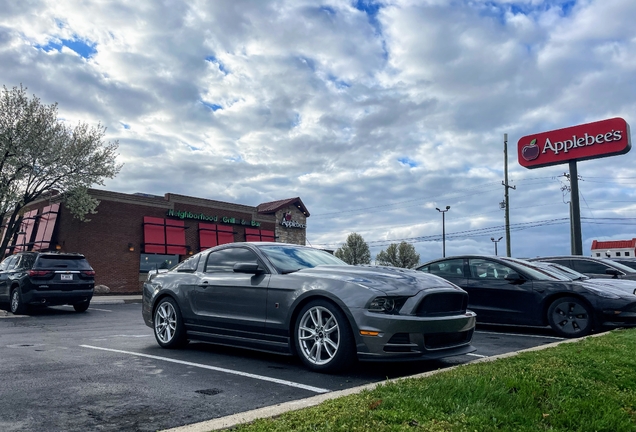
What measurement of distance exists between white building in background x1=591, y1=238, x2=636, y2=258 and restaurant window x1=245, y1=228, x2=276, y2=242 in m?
53.8

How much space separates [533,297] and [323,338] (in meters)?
5.16

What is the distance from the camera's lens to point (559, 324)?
8758 mm

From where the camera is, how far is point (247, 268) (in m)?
6.09

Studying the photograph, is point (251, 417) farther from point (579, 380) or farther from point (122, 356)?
point (122, 356)

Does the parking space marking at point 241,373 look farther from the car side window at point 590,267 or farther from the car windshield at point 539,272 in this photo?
the car side window at point 590,267

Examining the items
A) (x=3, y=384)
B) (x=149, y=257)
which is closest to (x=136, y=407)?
(x=3, y=384)

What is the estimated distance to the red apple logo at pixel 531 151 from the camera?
95.0 feet

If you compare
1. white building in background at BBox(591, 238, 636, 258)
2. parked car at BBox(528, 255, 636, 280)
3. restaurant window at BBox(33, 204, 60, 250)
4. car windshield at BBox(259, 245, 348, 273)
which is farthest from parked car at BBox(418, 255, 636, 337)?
white building in background at BBox(591, 238, 636, 258)

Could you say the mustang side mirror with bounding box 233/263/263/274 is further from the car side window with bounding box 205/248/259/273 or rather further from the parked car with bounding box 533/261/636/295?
the parked car with bounding box 533/261/636/295

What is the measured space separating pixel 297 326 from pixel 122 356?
2.36 metres

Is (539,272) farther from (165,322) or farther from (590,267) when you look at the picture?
(165,322)

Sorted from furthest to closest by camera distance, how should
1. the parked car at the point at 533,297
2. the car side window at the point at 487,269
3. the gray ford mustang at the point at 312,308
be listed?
the car side window at the point at 487,269, the parked car at the point at 533,297, the gray ford mustang at the point at 312,308

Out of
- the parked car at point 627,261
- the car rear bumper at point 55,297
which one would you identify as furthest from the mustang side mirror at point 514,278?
the car rear bumper at point 55,297

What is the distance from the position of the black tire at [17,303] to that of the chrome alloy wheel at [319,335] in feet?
38.1
